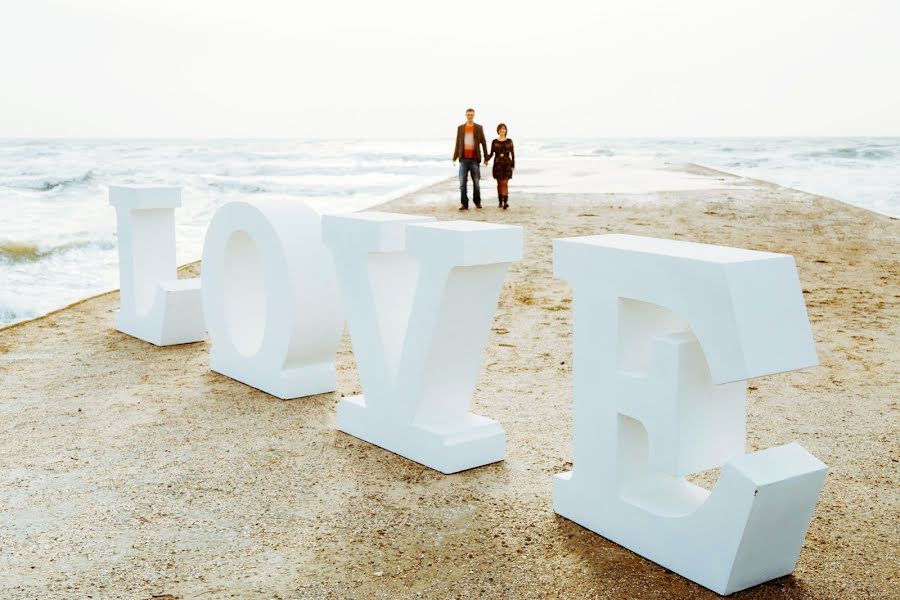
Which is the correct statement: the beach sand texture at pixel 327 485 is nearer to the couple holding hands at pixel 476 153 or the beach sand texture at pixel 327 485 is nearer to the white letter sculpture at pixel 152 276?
the white letter sculpture at pixel 152 276

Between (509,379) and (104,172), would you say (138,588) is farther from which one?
(104,172)

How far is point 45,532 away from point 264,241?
90.0 inches

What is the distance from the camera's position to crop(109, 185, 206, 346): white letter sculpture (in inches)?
274

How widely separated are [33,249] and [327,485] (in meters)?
12.0

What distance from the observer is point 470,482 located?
168 inches

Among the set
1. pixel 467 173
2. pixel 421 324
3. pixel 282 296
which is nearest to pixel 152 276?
pixel 282 296

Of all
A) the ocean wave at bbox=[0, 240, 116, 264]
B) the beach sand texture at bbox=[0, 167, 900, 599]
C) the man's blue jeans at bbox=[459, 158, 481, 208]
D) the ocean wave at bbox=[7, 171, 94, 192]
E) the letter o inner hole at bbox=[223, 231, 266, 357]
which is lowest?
the ocean wave at bbox=[0, 240, 116, 264]

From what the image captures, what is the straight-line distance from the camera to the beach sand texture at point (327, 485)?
3.34 m

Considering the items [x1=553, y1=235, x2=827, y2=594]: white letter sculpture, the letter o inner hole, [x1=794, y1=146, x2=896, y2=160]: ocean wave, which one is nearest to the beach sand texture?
[x1=553, y1=235, x2=827, y2=594]: white letter sculpture

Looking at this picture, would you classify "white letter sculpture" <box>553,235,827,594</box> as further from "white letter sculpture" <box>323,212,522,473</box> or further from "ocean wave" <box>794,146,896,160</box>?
"ocean wave" <box>794,146,896,160</box>

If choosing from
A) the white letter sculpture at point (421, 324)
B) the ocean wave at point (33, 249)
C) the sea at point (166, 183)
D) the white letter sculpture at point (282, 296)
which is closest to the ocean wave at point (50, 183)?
the sea at point (166, 183)

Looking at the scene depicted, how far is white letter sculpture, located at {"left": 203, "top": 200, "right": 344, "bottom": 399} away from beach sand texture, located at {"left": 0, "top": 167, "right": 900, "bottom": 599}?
6.2 inches

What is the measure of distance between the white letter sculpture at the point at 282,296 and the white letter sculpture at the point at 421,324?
487mm

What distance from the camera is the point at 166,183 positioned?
2747 cm
